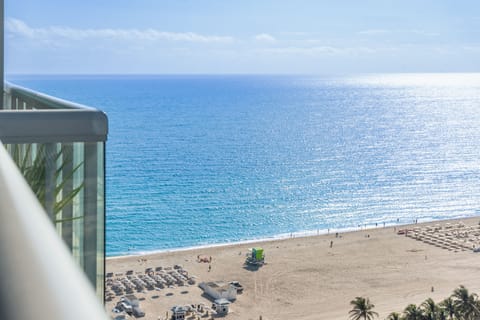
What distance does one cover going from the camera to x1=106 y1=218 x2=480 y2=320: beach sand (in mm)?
18031

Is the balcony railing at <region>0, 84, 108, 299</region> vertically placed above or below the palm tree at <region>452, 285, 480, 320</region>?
above

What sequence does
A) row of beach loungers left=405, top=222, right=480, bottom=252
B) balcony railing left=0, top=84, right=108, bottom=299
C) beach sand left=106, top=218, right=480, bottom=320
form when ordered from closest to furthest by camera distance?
balcony railing left=0, top=84, right=108, bottom=299 → beach sand left=106, top=218, right=480, bottom=320 → row of beach loungers left=405, top=222, right=480, bottom=252

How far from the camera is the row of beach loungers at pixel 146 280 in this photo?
61.2 feet

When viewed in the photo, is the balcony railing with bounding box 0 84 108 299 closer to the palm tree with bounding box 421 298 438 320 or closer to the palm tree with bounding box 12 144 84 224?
the palm tree with bounding box 12 144 84 224

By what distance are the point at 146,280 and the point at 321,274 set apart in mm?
5822

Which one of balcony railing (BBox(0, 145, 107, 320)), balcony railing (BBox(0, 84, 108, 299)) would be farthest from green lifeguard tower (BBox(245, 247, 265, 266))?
balcony railing (BBox(0, 145, 107, 320))

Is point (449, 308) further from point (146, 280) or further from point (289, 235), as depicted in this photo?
point (289, 235)

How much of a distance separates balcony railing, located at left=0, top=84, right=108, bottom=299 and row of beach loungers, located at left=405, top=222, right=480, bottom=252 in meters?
24.2

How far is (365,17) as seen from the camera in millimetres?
101062

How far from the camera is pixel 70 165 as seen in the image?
1.23m

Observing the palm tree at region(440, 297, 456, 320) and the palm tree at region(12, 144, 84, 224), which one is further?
the palm tree at region(440, 297, 456, 320)

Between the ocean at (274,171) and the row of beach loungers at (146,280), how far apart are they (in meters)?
4.53

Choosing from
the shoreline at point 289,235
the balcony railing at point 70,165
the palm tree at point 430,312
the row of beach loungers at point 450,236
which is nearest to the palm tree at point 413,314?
the palm tree at point 430,312

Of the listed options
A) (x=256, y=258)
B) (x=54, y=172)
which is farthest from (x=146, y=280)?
(x=54, y=172)
